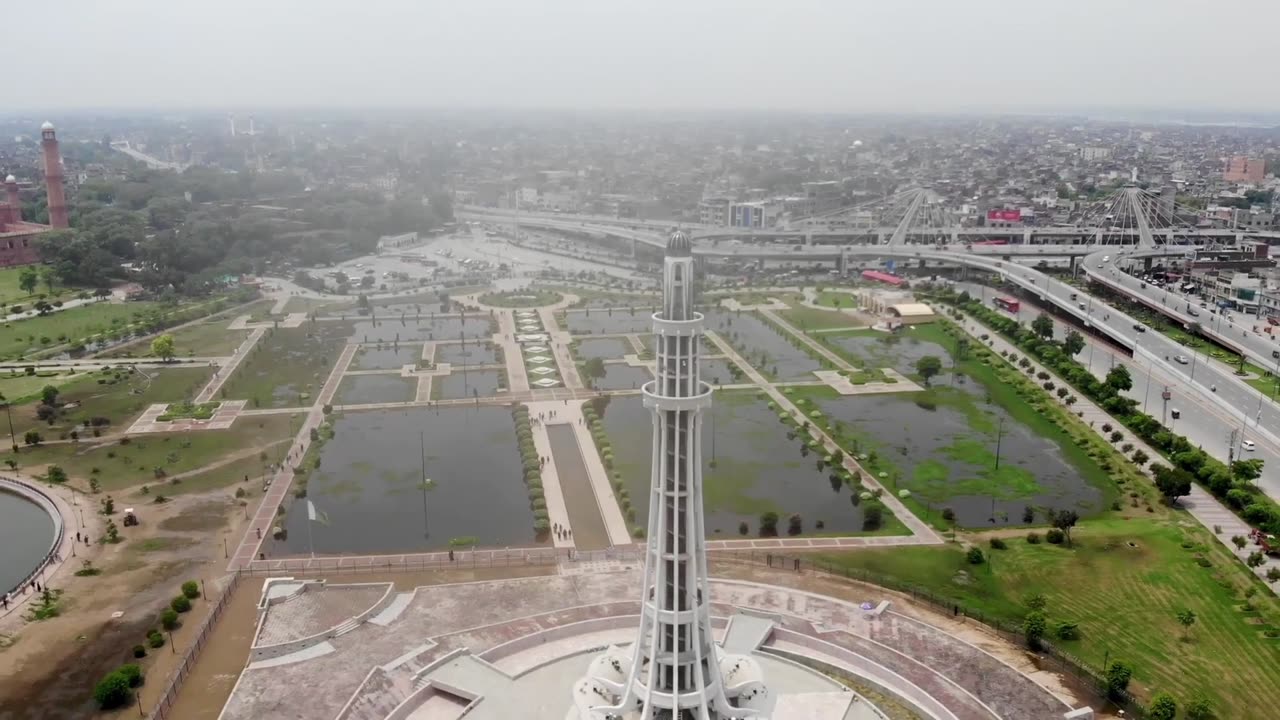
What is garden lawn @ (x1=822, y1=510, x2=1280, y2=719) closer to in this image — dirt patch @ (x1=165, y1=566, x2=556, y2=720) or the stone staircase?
dirt patch @ (x1=165, y1=566, x2=556, y2=720)

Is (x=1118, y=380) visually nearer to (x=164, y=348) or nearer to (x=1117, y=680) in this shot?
(x=1117, y=680)

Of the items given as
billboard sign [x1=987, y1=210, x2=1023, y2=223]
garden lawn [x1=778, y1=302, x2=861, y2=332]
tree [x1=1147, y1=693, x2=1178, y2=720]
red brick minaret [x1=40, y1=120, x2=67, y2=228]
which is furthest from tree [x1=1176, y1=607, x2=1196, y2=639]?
red brick minaret [x1=40, y1=120, x2=67, y2=228]

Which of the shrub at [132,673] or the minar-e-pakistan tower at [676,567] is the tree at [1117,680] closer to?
the minar-e-pakistan tower at [676,567]

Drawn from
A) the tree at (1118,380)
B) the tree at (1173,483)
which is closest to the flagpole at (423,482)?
the tree at (1173,483)

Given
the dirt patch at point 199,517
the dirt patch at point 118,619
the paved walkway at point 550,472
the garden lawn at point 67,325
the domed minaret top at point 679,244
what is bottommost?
the dirt patch at point 118,619

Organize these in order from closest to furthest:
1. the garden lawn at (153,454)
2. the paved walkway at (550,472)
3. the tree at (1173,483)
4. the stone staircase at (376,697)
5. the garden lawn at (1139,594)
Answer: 1. the stone staircase at (376,697)
2. the garden lawn at (1139,594)
3. the paved walkway at (550,472)
4. the tree at (1173,483)
5. the garden lawn at (153,454)

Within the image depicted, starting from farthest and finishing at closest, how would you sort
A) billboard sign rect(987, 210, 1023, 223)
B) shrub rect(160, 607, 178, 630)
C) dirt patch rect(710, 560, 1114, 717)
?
billboard sign rect(987, 210, 1023, 223)
shrub rect(160, 607, 178, 630)
dirt patch rect(710, 560, 1114, 717)

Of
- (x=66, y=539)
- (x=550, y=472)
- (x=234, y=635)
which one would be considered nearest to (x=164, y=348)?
(x=66, y=539)
